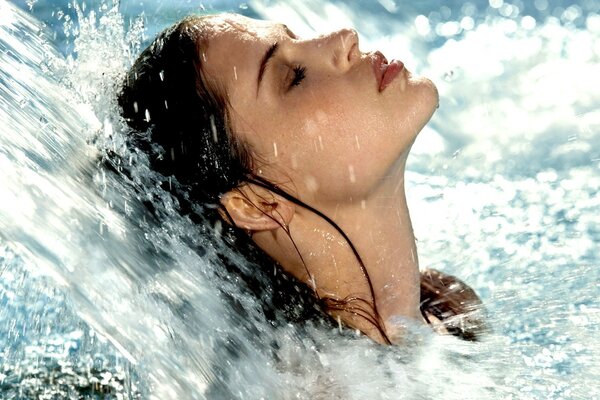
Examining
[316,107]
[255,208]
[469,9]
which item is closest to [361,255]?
[255,208]

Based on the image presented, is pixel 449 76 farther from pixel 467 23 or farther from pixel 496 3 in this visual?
pixel 496 3

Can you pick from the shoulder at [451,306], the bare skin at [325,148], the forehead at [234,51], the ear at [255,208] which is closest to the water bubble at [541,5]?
the shoulder at [451,306]

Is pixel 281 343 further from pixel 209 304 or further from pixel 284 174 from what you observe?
pixel 284 174

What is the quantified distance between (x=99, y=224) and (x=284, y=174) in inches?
24.2

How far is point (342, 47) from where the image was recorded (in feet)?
7.79

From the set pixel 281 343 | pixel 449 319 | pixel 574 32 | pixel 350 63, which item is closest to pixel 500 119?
pixel 574 32

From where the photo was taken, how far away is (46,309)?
1938 millimetres

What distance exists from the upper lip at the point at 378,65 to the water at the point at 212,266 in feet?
2.16

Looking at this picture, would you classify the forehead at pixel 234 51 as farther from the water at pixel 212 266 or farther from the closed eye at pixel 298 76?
the water at pixel 212 266

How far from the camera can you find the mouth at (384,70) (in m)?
2.36

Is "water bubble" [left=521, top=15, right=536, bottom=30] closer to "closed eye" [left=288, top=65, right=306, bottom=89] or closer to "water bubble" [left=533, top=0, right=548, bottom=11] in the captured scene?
"water bubble" [left=533, top=0, right=548, bottom=11]

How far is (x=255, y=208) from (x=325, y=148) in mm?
303

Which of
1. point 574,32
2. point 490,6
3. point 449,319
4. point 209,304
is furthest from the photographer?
point 490,6

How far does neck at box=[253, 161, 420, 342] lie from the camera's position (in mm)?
2451
